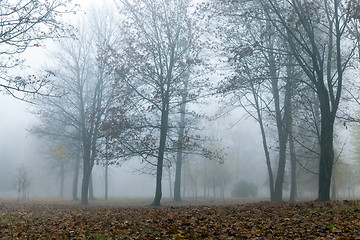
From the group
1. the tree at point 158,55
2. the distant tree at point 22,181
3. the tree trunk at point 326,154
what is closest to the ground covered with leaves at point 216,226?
the tree trunk at point 326,154

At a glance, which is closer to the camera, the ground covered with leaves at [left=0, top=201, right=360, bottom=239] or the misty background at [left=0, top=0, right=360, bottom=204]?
the ground covered with leaves at [left=0, top=201, right=360, bottom=239]

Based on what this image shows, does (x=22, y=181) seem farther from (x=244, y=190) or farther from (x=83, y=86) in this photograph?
(x=244, y=190)

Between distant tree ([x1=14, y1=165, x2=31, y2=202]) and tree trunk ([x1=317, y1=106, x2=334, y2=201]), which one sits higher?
tree trunk ([x1=317, y1=106, x2=334, y2=201])

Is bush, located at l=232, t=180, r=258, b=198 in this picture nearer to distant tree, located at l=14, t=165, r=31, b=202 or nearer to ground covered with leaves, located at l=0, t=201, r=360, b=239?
distant tree, located at l=14, t=165, r=31, b=202

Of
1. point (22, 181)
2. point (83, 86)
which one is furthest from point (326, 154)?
point (22, 181)

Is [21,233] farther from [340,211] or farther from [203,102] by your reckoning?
[203,102]

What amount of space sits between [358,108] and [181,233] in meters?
24.5

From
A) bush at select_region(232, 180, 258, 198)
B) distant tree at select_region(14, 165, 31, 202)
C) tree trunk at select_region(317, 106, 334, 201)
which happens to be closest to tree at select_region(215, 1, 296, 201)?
tree trunk at select_region(317, 106, 334, 201)

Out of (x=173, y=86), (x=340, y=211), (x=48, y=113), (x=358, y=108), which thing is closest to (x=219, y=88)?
(x=173, y=86)

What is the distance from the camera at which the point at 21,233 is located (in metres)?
7.79

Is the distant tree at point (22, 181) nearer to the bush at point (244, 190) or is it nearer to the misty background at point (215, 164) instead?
the misty background at point (215, 164)

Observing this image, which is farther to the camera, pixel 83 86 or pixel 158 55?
pixel 83 86

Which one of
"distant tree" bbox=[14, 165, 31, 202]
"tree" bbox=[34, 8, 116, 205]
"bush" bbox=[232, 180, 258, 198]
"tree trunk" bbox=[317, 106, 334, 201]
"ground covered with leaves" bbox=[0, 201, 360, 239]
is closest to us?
"ground covered with leaves" bbox=[0, 201, 360, 239]

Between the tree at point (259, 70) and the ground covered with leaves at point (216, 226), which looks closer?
the ground covered with leaves at point (216, 226)
